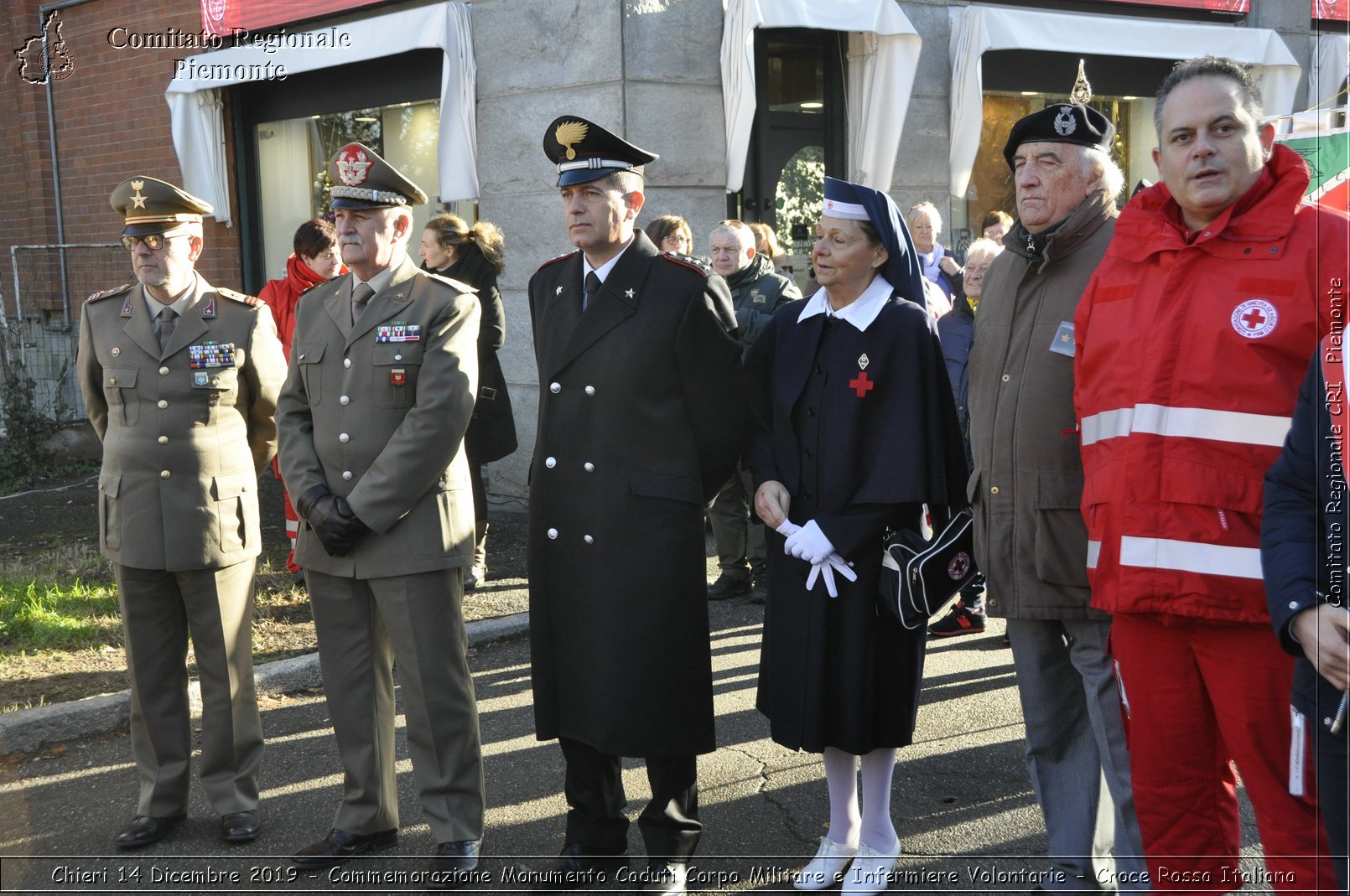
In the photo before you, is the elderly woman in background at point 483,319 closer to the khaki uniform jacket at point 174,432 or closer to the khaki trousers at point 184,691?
the khaki uniform jacket at point 174,432

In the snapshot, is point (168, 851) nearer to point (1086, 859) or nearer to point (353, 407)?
point (353, 407)

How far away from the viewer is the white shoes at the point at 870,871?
3908mm

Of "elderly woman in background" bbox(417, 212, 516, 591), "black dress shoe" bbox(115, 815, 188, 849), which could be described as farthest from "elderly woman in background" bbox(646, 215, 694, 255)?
"black dress shoe" bbox(115, 815, 188, 849)

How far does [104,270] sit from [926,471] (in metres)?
12.3

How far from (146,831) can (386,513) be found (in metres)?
1.47

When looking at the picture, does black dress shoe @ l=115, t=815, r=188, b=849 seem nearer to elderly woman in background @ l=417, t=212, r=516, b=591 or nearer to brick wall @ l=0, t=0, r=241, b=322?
elderly woman in background @ l=417, t=212, r=516, b=591

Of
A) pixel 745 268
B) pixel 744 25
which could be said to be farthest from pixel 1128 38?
pixel 745 268

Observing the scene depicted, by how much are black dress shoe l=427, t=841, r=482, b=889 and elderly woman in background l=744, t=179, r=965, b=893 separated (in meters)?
1.03

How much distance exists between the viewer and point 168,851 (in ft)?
14.3

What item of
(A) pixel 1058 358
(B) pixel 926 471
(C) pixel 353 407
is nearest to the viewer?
(A) pixel 1058 358

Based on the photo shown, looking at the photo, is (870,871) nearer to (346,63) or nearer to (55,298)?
(346,63)

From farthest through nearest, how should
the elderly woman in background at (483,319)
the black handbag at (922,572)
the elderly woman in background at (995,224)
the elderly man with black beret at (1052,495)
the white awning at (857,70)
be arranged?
the elderly woman in background at (995,224), the white awning at (857,70), the elderly woman in background at (483,319), the black handbag at (922,572), the elderly man with black beret at (1052,495)

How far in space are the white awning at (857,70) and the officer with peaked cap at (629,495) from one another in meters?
5.58

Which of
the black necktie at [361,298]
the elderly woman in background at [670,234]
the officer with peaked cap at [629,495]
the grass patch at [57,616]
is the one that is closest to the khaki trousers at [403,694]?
the officer with peaked cap at [629,495]
